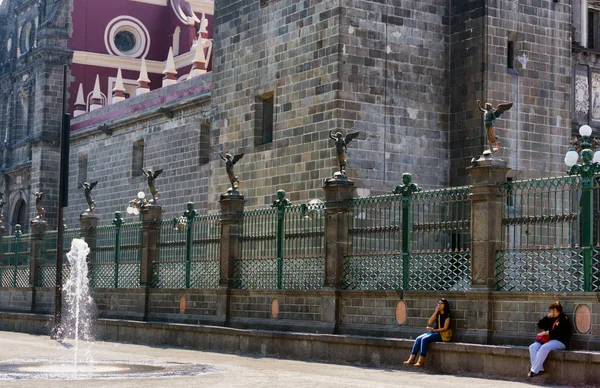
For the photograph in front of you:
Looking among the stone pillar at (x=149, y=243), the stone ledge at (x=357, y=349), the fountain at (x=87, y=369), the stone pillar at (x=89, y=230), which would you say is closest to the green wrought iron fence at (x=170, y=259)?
the stone pillar at (x=149, y=243)

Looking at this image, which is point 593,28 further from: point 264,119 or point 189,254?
point 189,254

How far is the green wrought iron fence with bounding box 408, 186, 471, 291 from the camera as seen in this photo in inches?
706

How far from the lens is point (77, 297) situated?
3041cm

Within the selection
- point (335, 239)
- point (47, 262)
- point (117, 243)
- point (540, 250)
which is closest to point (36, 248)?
point (47, 262)

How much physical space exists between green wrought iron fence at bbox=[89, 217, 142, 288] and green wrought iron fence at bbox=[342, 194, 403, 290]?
27.3 feet

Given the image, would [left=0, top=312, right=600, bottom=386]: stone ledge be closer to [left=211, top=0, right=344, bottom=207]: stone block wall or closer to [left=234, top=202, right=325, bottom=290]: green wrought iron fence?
[left=234, top=202, right=325, bottom=290]: green wrought iron fence

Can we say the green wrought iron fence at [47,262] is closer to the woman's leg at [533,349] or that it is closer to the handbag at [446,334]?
the handbag at [446,334]

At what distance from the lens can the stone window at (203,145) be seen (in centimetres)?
3438

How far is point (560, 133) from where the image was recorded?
2744cm

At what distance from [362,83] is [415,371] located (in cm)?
931

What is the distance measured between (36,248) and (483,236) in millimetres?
19025

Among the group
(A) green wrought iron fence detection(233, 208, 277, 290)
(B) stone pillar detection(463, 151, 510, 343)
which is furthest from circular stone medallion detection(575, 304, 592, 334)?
(A) green wrought iron fence detection(233, 208, 277, 290)

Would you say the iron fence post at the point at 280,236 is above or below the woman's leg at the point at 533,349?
above

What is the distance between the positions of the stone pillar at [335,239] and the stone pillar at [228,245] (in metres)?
3.42
